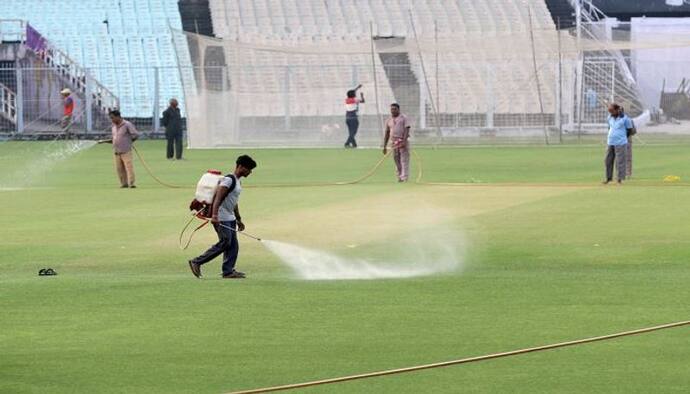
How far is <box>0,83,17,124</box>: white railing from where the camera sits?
55688 millimetres

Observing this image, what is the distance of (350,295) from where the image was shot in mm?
15656

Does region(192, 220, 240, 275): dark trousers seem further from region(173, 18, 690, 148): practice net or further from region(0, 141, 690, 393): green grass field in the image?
region(173, 18, 690, 148): practice net

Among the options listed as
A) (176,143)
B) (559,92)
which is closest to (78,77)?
(176,143)

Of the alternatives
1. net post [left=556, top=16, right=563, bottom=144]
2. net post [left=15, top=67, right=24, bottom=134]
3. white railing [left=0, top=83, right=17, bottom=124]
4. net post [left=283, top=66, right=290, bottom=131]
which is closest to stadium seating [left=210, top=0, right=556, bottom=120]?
net post [left=283, top=66, right=290, bottom=131]

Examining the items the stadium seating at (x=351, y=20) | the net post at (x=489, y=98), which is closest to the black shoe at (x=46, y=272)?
the net post at (x=489, y=98)

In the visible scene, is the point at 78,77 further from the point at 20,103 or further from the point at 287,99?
the point at 287,99

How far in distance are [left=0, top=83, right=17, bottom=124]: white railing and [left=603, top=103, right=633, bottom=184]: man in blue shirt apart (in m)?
29.8

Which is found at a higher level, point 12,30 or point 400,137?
point 12,30

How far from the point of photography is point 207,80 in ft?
162

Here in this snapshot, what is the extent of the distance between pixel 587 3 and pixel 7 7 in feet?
85.6

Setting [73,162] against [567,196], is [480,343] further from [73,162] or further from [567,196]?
[73,162]

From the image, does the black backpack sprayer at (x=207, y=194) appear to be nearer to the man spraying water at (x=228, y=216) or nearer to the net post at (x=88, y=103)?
the man spraying water at (x=228, y=216)

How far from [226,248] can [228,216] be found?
1.51 ft

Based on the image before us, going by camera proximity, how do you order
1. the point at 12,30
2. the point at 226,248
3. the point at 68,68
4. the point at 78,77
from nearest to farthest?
the point at 226,248 < the point at 78,77 < the point at 68,68 < the point at 12,30
